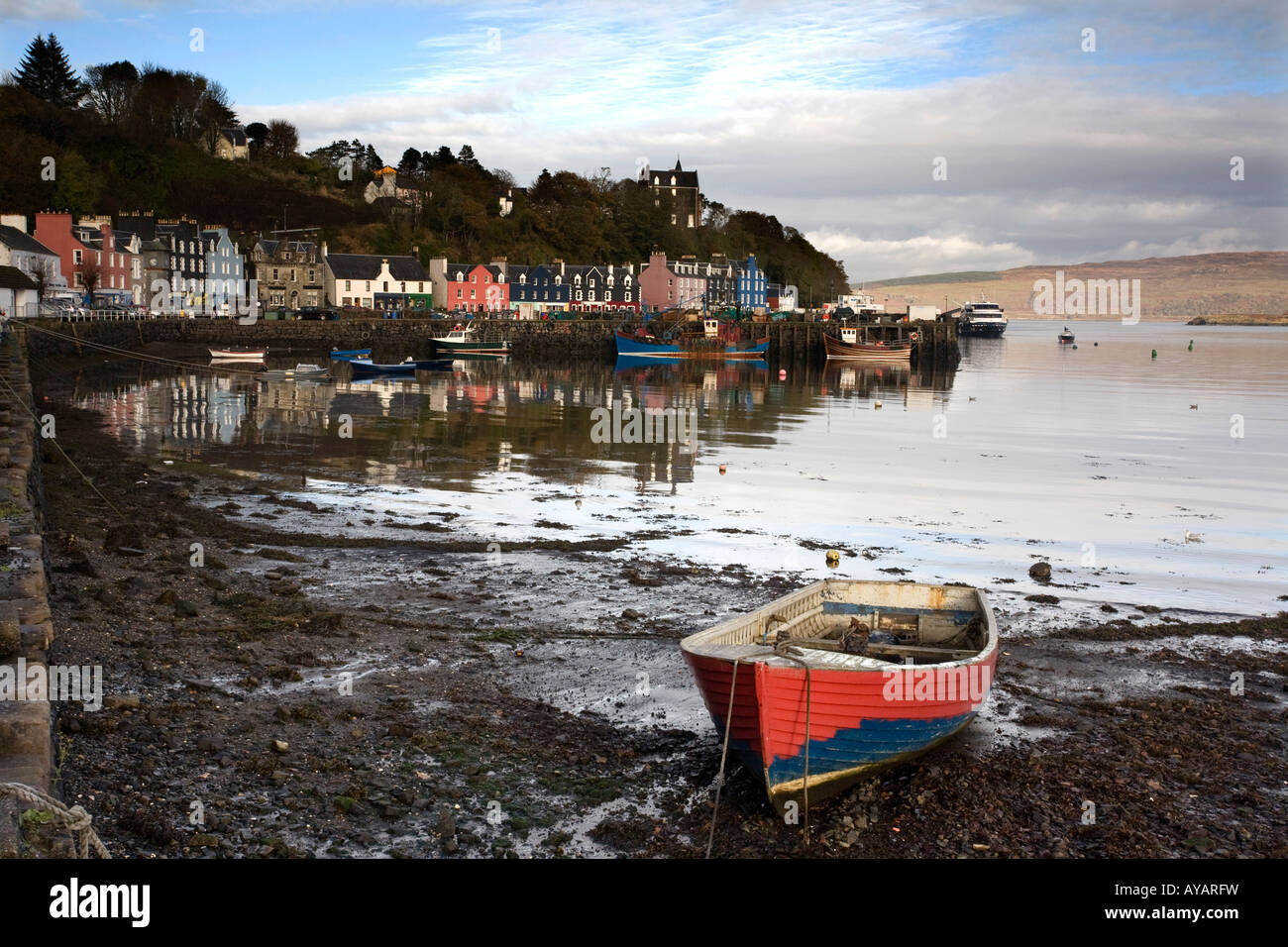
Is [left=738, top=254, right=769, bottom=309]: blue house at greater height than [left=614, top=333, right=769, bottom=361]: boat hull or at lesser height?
greater

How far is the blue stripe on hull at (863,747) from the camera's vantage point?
8711 millimetres

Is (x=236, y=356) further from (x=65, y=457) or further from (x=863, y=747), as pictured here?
(x=863, y=747)

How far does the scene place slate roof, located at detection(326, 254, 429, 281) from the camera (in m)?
105

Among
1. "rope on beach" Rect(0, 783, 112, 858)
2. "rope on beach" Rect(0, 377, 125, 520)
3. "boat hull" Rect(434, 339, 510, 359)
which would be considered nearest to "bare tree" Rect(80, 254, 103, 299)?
"boat hull" Rect(434, 339, 510, 359)

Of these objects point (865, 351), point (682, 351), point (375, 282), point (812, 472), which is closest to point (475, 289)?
point (375, 282)

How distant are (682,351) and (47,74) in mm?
80028

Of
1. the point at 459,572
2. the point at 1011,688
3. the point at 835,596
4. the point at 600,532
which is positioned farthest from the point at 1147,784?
the point at 600,532

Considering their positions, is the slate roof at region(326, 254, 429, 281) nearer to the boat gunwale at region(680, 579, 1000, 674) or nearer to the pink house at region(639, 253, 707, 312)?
the pink house at region(639, 253, 707, 312)

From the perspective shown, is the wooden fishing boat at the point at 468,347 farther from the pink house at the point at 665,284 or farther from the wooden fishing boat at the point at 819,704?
the wooden fishing boat at the point at 819,704

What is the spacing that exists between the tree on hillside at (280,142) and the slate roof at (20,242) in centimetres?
5978

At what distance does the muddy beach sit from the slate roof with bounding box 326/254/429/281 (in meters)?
92.5

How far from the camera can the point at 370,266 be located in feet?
348

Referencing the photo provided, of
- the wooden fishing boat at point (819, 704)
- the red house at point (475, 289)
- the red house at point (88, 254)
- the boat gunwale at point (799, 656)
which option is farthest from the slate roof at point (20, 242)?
the wooden fishing boat at point (819, 704)
